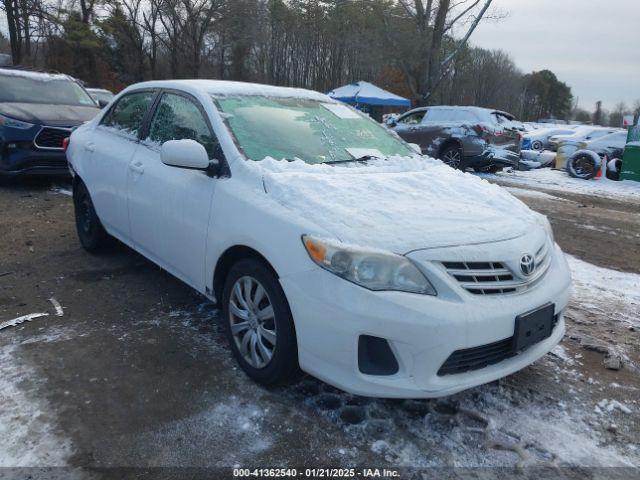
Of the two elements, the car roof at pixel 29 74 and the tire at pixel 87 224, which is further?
the car roof at pixel 29 74

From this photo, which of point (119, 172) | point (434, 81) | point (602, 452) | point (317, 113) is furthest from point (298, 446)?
point (434, 81)

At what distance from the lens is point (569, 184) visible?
1203 cm

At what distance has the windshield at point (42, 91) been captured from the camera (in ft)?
25.5

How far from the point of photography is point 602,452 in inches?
94.3

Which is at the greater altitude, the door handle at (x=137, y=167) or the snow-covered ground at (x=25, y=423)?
the door handle at (x=137, y=167)

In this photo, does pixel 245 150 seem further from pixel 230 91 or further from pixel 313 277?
pixel 313 277

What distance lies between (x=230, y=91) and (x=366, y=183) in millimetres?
1268

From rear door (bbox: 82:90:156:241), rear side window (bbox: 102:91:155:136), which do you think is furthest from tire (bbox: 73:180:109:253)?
rear side window (bbox: 102:91:155:136)

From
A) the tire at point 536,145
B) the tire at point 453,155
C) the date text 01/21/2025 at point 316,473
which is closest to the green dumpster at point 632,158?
the tire at point 453,155

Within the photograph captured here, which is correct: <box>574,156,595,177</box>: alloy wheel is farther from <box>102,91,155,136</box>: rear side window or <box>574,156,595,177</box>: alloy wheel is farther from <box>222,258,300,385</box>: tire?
<box>222,258,300,385</box>: tire

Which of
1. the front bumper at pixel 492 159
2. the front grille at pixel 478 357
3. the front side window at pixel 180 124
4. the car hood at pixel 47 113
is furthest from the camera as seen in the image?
the front bumper at pixel 492 159

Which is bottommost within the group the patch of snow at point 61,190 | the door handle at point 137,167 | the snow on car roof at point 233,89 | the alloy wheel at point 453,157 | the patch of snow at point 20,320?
the patch of snow at point 20,320

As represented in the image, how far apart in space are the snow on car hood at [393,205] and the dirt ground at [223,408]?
90 centimetres

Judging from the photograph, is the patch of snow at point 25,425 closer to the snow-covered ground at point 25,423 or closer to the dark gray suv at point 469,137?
the snow-covered ground at point 25,423
